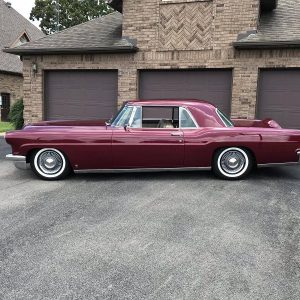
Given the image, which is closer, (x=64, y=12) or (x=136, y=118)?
(x=136, y=118)

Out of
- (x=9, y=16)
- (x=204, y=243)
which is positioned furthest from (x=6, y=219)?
(x=9, y=16)

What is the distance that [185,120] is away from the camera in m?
6.38

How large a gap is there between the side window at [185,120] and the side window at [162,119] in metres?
0.09

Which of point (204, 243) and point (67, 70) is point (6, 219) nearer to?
point (204, 243)

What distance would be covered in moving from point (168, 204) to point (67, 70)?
7.91 meters

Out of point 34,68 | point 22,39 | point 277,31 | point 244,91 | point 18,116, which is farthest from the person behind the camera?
point 22,39

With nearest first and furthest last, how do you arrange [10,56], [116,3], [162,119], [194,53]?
[162,119] → [194,53] → [116,3] → [10,56]

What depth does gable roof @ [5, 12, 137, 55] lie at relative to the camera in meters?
10.8

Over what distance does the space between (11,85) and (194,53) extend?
17.6m

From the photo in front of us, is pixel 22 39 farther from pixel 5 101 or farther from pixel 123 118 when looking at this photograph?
pixel 123 118

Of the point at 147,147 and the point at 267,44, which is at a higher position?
the point at 267,44

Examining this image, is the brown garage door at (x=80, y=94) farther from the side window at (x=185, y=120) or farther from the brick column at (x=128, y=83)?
the side window at (x=185, y=120)

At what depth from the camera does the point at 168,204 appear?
195 inches

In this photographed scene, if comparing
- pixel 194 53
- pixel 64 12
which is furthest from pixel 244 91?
pixel 64 12
